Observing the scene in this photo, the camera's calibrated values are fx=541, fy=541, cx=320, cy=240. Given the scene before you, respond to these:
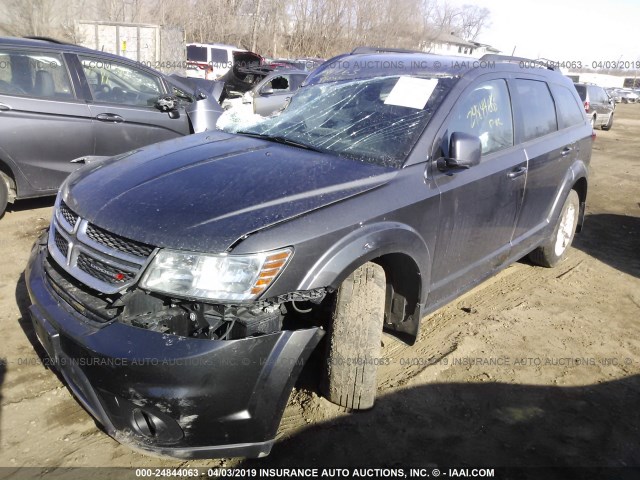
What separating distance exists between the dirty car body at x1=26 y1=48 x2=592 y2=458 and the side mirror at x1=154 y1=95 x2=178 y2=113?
2.74 meters

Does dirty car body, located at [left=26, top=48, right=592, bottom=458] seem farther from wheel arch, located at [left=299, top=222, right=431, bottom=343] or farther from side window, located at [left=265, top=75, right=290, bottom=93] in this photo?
side window, located at [left=265, top=75, right=290, bottom=93]

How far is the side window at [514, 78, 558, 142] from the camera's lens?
3.99m

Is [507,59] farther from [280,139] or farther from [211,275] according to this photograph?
[211,275]

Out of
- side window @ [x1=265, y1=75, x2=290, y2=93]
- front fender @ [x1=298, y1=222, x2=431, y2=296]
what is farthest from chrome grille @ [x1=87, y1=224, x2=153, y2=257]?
side window @ [x1=265, y1=75, x2=290, y2=93]

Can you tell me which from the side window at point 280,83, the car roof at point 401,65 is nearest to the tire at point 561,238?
the car roof at point 401,65

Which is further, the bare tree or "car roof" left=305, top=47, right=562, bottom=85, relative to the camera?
the bare tree

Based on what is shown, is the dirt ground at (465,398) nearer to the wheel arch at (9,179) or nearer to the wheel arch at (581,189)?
the wheel arch at (9,179)

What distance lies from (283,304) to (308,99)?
1.88m

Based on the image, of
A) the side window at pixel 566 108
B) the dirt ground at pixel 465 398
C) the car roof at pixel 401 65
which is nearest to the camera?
the dirt ground at pixel 465 398

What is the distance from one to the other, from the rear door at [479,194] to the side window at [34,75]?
13.2 feet

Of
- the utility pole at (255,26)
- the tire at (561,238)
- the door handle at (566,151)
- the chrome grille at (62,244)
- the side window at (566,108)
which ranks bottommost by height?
the tire at (561,238)

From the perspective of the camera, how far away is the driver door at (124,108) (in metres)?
5.57

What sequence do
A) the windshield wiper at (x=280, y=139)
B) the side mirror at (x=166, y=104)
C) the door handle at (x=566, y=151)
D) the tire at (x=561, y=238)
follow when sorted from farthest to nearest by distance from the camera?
the side mirror at (x=166, y=104), the tire at (x=561, y=238), the door handle at (x=566, y=151), the windshield wiper at (x=280, y=139)

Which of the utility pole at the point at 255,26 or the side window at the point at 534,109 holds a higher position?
the utility pole at the point at 255,26
